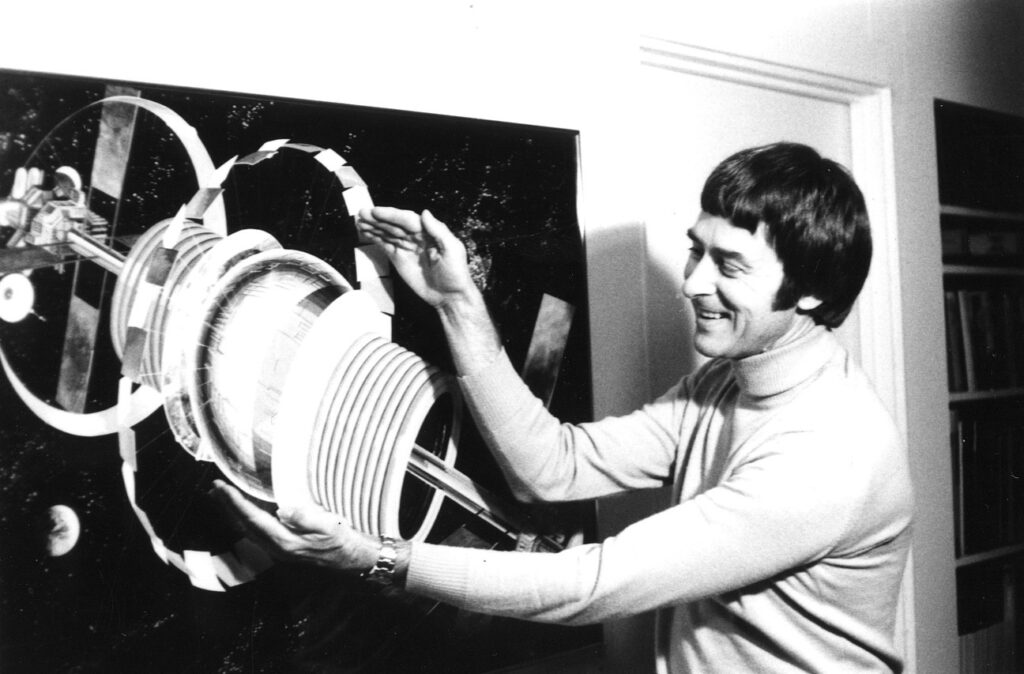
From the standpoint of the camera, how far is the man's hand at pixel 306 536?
110cm

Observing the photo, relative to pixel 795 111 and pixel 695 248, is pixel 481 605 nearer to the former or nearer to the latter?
pixel 695 248

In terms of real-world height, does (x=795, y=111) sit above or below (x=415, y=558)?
above

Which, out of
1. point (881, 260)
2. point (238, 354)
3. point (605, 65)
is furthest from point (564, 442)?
point (881, 260)

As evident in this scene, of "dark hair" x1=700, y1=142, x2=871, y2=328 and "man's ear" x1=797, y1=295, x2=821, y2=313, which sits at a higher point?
"dark hair" x1=700, y1=142, x2=871, y2=328

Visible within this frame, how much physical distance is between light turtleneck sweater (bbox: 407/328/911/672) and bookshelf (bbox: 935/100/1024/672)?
133 centimetres

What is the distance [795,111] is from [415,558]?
152 cm

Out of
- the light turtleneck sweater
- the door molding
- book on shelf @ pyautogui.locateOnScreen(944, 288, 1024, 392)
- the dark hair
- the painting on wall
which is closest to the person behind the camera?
the painting on wall

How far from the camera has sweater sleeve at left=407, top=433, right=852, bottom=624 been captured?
110 cm

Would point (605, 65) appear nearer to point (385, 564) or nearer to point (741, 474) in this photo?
point (741, 474)

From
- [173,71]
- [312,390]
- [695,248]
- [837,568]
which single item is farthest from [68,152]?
[837,568]

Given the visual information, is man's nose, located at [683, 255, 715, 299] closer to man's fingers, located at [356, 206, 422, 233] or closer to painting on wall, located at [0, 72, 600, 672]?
painting on wall, located at [0, 72, 600, 672]

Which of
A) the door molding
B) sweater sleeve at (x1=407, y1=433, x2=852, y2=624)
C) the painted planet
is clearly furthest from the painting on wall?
the door molding

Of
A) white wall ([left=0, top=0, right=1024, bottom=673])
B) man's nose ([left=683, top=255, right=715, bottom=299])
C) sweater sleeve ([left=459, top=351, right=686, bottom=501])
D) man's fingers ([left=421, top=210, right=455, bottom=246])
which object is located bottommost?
sweater sleeve ([left=459, top=351, right=686, bottom=501])

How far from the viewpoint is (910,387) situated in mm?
2264
